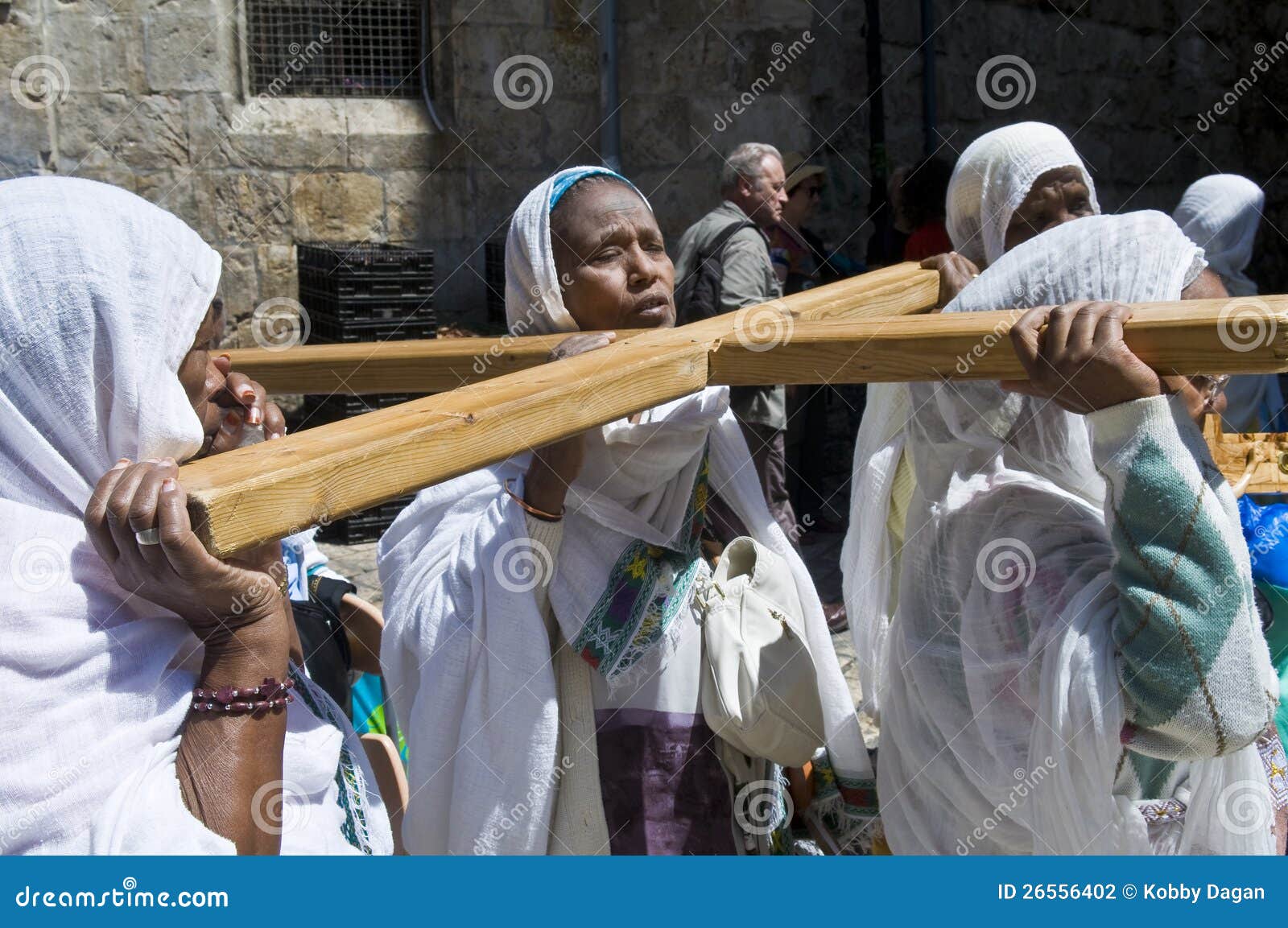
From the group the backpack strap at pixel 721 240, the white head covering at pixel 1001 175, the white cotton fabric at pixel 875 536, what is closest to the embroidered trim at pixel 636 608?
the white cotton fabric at pixel 875 536

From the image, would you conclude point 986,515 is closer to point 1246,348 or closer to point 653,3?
point 1246,348

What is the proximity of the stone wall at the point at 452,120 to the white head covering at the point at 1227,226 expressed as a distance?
3314 millimetres

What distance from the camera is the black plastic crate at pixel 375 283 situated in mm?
7027

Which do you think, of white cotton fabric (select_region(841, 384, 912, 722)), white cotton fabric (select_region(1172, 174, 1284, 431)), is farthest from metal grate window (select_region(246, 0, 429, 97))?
white cotton fabric (select_region(841, 384, 912, 722))

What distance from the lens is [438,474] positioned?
1566mm

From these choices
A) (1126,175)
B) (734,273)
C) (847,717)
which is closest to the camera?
(847,717)

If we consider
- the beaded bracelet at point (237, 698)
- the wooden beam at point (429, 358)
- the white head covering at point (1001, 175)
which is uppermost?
the white head covering at point (1001, 175)

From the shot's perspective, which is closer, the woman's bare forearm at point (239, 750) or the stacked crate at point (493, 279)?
the woman's bare forearm at point (239, 750)

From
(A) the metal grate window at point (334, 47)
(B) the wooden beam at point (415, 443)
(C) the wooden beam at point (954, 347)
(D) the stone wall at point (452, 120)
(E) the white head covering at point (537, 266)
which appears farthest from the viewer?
(A) the metal grate window at point (334, 47)

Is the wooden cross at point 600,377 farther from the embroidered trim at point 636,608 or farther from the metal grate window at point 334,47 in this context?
the metal grate window at point 334,47

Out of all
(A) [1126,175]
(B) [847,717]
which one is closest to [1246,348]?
(B) [847,717]

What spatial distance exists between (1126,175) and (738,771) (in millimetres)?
10589

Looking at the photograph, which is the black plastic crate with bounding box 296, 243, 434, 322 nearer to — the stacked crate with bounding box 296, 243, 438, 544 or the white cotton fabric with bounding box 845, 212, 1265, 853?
the stacked crate with bounding box 296, 243, 438, 544

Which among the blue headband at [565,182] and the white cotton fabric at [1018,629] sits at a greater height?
the blue headband at [565,182]
